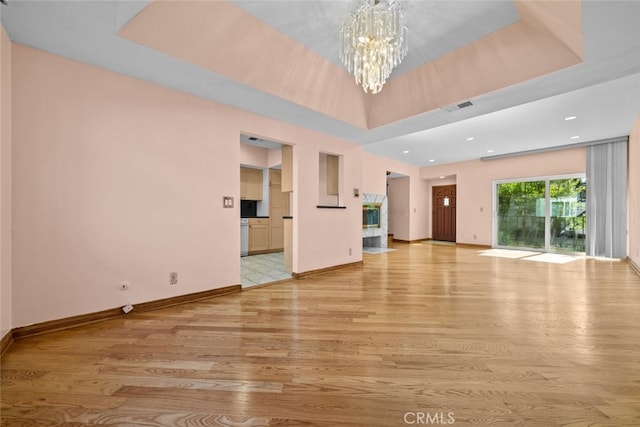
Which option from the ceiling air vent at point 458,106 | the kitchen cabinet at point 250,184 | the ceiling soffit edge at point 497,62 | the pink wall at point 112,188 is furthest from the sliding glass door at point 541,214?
the pink wall at point 112,188

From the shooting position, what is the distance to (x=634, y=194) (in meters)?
4.69

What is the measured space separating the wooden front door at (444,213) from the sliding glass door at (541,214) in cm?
142

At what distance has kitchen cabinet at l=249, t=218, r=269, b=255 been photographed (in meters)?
6.38

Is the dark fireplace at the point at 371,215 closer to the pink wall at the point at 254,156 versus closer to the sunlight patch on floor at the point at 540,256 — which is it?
the sunlight patch on floor at the point at 540,256

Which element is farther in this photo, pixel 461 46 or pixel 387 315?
pixel 461 46

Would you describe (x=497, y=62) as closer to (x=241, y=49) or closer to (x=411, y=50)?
(x=411, y=50)

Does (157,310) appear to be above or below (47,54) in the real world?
below

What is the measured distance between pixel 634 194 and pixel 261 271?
7.14 m

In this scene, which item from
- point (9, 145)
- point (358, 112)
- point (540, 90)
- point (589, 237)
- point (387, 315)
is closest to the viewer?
point (9, 145)

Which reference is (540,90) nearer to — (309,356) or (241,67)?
(241,67)

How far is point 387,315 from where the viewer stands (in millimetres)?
2527

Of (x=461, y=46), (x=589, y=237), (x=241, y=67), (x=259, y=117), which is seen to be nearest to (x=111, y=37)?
(x=241, y=67)

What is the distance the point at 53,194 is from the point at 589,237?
9308 millimetres

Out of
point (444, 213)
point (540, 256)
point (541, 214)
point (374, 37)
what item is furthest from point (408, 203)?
point (374, 37)
